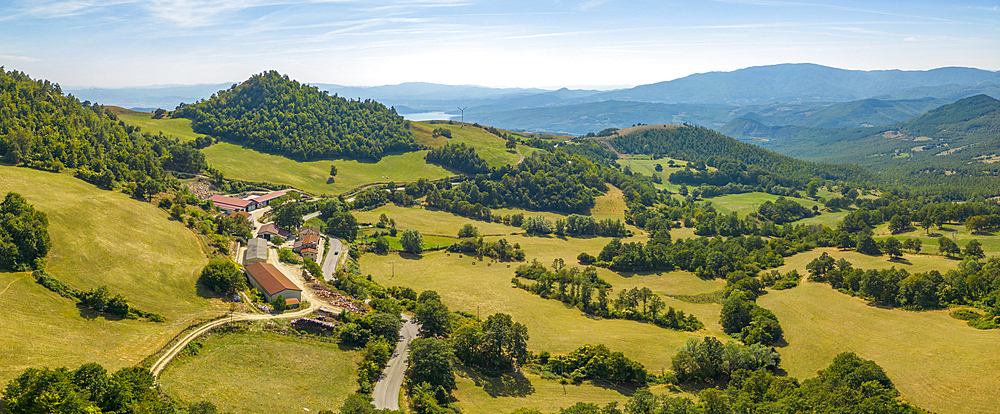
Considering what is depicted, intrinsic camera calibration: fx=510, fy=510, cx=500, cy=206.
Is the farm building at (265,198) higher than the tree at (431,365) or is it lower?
higher

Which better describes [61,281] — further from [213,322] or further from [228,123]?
[228,123]

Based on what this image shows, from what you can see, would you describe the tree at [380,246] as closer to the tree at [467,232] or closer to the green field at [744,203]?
the tree at [467,232]

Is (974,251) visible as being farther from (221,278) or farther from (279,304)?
(221,278)

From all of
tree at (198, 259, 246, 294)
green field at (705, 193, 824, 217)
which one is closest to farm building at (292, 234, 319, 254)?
tree at (198, 259, 246, 294)

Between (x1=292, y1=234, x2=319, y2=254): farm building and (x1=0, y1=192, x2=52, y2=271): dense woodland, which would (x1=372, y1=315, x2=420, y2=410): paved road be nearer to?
(x1=292, y1=234, x2=319, y2=254): farm building

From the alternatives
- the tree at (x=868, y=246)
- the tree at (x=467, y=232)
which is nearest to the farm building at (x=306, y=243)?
the tree at (x=467, y=232)

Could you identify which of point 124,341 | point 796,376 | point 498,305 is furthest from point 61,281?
point 796,376

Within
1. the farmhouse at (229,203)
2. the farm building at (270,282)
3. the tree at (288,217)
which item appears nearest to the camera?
the farm building at (270,282)
